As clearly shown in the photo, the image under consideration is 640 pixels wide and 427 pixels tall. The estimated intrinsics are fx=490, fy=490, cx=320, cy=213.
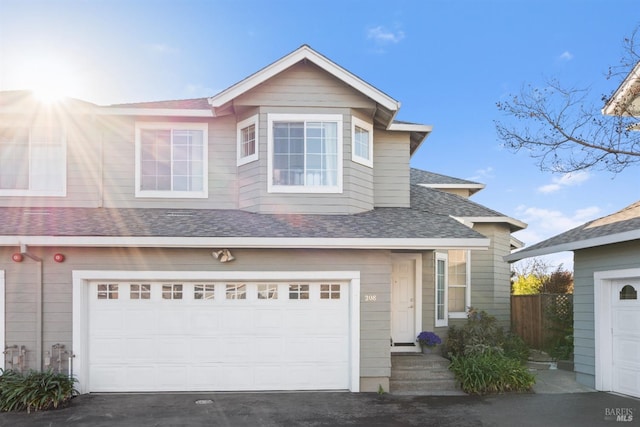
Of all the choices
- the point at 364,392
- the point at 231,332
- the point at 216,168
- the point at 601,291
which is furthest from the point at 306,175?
the point at 601,291

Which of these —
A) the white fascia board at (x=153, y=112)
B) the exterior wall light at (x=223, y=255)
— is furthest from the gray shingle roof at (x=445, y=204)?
the white fascia board at (x=153, y=112)

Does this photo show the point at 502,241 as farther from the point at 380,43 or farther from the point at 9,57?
the point at 9,57

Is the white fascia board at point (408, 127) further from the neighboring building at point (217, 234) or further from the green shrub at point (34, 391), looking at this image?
the green shrub at point (34, 391)

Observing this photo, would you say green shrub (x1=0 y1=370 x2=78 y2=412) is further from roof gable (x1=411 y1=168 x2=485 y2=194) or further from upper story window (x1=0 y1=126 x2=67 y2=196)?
roof gable (x1=411 y1=168 x2=485 y2=194)

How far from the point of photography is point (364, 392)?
359 inches

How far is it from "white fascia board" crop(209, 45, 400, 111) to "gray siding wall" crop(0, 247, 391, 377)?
317 centimetres

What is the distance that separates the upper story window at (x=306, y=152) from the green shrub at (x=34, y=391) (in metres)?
5.26

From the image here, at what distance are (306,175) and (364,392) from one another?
4.39 m

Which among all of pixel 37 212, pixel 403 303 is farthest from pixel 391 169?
pixel 37 212

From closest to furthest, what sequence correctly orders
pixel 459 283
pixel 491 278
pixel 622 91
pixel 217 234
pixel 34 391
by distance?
pixel 34 391
pixel 217 234
pixel 622 91
pixel 459 283
pixel 491 278

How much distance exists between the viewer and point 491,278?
512 inches

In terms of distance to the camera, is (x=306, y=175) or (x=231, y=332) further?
(x=306, y=175)

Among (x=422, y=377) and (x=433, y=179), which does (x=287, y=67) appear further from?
(x=433, y=179)

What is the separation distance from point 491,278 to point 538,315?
5.55 feet
